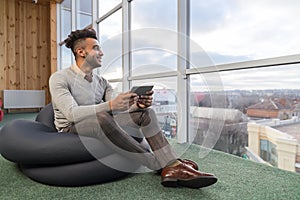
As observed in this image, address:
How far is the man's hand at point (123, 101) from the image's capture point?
127cm

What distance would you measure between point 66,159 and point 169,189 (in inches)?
23.4

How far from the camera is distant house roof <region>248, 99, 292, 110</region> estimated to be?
5.48 ft

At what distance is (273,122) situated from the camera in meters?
1.77

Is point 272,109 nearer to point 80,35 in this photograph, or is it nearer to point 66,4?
point 80,35

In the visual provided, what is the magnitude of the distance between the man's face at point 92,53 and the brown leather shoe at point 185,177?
2.79 feet

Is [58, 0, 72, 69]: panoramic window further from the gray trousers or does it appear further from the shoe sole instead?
the shoe sole

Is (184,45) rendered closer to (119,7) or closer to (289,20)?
(289,20)

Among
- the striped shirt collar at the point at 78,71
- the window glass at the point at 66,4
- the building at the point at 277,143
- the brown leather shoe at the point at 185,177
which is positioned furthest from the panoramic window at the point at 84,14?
the brown leather shoe at the point at 185,177

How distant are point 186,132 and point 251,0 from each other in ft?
4.25

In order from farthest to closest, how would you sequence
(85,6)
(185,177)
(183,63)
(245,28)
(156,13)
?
(85,6) → (156,13) → (183,63) → (245,28) → (185,177)

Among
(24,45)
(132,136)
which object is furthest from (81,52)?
(24,45)

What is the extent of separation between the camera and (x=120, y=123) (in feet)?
4.59

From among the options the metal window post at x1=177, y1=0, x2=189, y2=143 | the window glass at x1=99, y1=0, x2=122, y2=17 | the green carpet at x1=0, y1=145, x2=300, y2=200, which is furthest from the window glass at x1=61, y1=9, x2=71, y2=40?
the green carpet at x1=0, y1=145, x2=300, y2=200

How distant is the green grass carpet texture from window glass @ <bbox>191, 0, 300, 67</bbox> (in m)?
0.86
